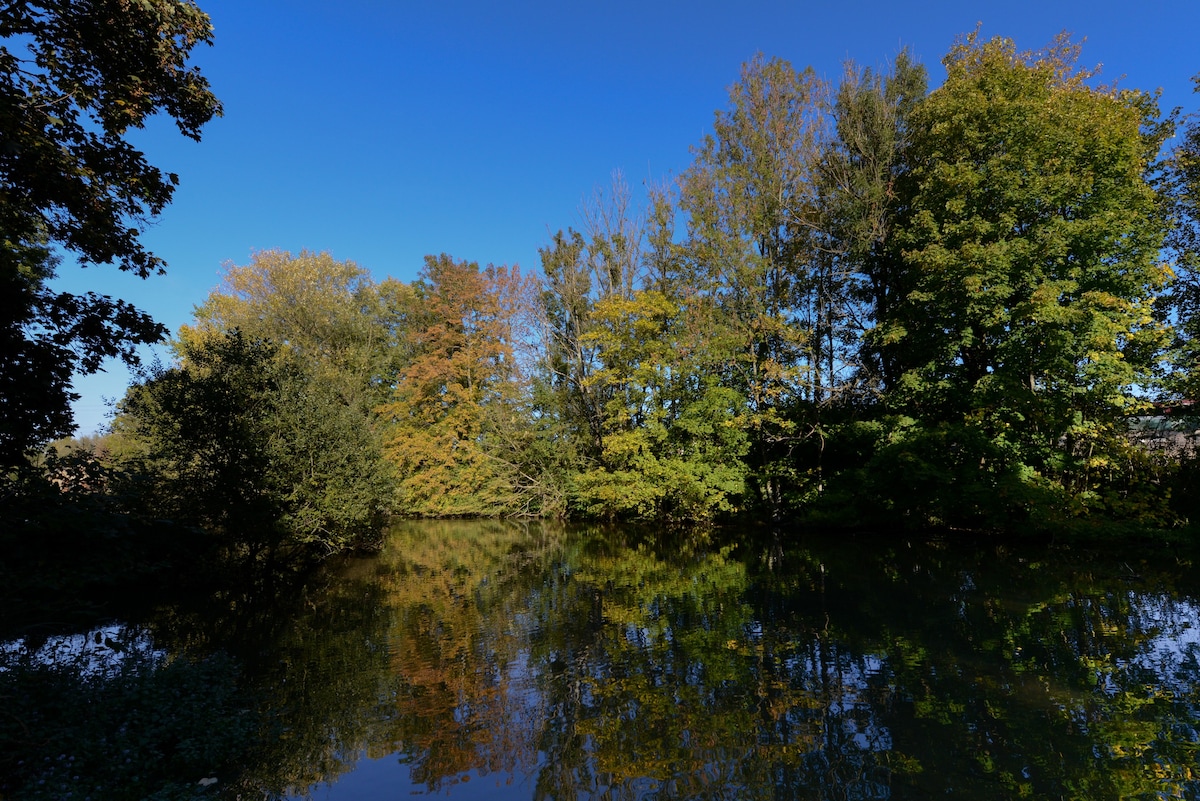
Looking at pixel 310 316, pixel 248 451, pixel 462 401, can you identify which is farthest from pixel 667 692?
pixel 310 316

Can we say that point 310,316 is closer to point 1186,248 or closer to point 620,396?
point 620,396

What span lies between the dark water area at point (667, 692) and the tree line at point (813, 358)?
321cm

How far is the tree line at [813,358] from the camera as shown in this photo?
50.5 feet

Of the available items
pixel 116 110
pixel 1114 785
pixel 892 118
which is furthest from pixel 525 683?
pixel 892 118

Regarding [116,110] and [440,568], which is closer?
[116,110]

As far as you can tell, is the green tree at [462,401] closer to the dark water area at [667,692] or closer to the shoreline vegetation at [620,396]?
the shoreline vegetation at [620,396]

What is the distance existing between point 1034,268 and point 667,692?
1668 cm

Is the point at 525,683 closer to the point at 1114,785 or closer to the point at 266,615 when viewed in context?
the point at 1114,785

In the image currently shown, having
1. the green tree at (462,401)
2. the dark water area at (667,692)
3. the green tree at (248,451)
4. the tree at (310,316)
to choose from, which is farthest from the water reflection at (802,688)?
the tree at (310,316)

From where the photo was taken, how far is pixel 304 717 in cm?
683

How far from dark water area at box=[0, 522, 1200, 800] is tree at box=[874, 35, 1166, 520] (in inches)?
188

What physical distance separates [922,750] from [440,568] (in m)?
14.6

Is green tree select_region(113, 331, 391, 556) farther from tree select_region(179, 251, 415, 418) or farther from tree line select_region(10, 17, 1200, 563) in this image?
tree select_region(179, 251, 415, 418)

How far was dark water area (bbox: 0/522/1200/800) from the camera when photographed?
5.11 m
